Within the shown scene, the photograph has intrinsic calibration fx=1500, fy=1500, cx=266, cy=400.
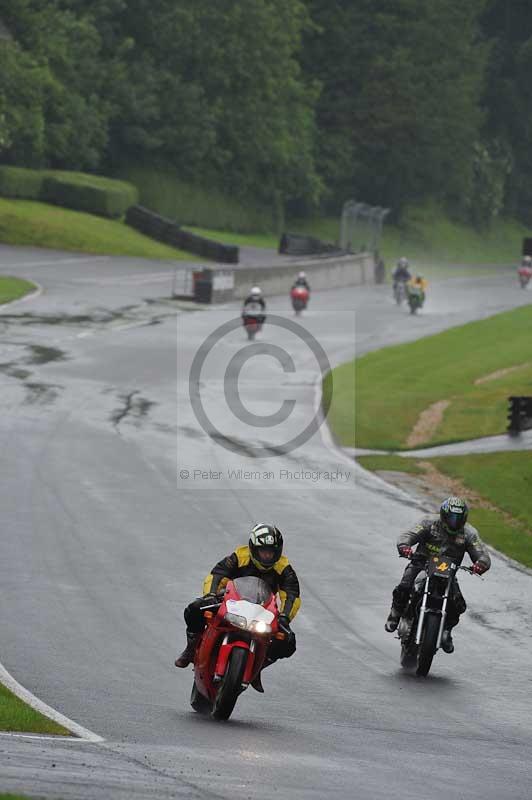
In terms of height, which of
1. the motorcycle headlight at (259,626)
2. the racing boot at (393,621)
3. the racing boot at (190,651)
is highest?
the motorcycle headlight at (259,626)

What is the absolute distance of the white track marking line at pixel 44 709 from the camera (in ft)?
36.8

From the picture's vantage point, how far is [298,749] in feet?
37.3

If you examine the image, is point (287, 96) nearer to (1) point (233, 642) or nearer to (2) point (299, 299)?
(2) point (299, 299)

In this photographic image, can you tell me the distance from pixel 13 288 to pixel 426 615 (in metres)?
40.3

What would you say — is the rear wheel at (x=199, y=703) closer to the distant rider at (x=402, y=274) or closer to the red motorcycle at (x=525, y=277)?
the distant rider at (x=402, y=274)

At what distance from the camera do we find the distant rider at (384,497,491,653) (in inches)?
593

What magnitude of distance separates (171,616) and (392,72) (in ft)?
332

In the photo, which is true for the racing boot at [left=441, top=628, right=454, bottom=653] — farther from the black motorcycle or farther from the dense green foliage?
the dense green foliage

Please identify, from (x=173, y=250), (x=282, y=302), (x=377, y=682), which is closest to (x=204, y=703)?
(x=377, y=682)

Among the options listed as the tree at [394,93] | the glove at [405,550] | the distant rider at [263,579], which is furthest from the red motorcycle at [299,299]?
the tree at [394,93]

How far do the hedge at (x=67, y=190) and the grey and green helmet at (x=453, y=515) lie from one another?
62.6 m

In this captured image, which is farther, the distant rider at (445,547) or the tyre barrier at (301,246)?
the tyre barrier at (301,246)

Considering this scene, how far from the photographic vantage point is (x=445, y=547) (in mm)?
15367

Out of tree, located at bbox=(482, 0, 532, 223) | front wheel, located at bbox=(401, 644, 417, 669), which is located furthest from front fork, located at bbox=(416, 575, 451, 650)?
tree, located at bbox=(482, 0, 532, 223)
